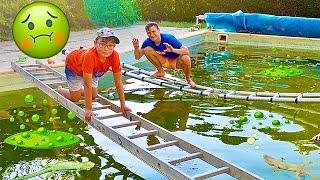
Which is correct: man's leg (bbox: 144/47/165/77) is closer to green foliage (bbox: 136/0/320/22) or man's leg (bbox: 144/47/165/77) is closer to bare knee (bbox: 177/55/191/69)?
bare knee (bbox: 177/55/191/69)

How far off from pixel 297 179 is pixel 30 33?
4931 millimetres

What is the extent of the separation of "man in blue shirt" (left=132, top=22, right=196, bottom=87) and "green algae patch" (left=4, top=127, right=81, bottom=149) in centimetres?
222

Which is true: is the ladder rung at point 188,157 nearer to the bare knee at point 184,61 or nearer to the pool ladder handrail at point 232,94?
the pool ladder handrail at point 232,94

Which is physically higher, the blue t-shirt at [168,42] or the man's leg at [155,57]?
the blue t-shirt at [168,42]

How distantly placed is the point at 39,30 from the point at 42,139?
2.76 meters

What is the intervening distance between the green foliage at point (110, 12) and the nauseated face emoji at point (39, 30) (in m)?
3.92

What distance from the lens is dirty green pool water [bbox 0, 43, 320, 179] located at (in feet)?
15.7

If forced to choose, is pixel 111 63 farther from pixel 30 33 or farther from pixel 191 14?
pixel 191 14

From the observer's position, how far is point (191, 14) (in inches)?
612

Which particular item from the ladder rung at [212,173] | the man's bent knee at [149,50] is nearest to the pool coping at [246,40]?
the man's bent knee at [149,50]

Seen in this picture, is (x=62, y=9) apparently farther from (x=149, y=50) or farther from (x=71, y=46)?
(x=149, y=50)

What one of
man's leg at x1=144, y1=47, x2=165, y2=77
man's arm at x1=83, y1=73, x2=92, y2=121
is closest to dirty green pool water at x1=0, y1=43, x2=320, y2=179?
man's leg at x1=144, y1=47, x2=165, y2=77

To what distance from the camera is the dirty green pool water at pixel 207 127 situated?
479 centimetres

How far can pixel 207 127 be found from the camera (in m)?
5.96
